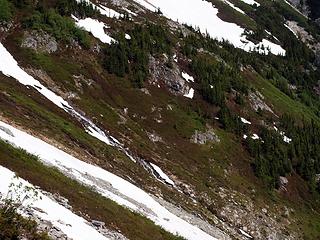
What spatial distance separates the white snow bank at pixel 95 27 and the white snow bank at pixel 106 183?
146 feet

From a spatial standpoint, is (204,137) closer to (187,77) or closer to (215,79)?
(187,77)

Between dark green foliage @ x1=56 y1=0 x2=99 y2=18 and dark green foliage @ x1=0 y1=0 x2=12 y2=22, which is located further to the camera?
dark green foliage @ x1=56 y1=0 x2=99 y2=18

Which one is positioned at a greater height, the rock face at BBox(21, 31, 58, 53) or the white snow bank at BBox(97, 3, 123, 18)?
the white snow bank at BBox(97, 3, 123, 18)

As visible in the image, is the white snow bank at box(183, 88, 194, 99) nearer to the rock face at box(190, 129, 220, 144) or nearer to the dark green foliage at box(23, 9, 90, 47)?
the rock face at box(190, 129, 220, 144)

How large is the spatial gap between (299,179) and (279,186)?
777cm

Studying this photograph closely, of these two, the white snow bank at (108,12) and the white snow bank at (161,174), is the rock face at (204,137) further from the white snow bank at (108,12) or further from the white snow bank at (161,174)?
the white snow bank at (108,12)

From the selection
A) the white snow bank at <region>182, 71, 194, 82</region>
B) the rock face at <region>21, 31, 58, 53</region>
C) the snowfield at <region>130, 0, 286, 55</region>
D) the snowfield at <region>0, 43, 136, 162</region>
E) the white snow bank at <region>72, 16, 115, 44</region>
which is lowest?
the snowfield at <region>0, 43, 136, 162</region>

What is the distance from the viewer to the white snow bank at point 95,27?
81106 mm

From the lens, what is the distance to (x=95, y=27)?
83.8 m

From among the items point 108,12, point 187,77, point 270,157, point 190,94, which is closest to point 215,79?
point 187,77

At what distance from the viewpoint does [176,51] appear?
306ft

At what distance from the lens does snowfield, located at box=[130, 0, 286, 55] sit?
15338cm

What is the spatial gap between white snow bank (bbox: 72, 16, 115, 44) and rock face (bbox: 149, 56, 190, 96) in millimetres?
8106

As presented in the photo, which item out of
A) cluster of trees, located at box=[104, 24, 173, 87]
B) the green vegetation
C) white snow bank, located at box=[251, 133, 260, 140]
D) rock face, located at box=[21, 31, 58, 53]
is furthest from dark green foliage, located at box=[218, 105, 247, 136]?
the green vegetation
